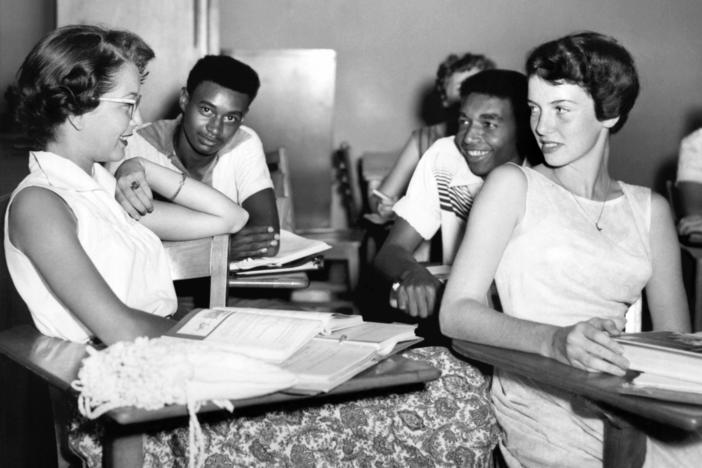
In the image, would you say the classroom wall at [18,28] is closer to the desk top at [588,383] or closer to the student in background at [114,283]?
the student in background at [114,283]

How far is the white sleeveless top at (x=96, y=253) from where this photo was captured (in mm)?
1580

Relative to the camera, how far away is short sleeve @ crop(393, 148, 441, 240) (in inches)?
105

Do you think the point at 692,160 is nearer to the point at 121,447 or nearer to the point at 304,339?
the point at 304,339

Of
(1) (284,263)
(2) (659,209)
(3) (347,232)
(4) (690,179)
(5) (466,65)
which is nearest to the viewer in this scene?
(2) (659,209)

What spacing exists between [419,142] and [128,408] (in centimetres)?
295

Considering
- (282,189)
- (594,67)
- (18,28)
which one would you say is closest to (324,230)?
(282,189)

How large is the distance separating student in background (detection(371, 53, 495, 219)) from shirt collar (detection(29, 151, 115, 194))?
186 centimetres

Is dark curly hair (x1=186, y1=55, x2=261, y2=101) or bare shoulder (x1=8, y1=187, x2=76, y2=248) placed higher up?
dark curly hair (x1=186, y1=55, x2=261, y2=101)

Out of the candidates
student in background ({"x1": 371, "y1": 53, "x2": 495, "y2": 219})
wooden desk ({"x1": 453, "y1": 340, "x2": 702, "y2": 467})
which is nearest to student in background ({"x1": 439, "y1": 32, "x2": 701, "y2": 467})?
wooden desk ({"x1": 453, "y1": 340, "x2": 702, "y2": 467})

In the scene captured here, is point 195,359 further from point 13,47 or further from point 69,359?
point 13,47

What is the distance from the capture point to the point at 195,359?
123 centimetres

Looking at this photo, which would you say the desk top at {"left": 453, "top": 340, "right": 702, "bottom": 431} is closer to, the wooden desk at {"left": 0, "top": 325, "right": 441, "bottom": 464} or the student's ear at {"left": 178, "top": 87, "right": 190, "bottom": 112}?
the wooden desk at {"left": 0, "top": 325, "right": 441, "bottom": 464}

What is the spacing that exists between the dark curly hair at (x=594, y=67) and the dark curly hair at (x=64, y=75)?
93 centimetres

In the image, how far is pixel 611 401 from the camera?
1.27 metres
